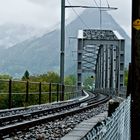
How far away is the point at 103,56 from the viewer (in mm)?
106438

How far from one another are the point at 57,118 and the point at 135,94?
26.9 ft

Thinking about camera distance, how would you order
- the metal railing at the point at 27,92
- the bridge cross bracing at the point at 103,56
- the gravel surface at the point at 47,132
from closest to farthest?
1. the gravel surface at the point at 47,132
2. the metal railing at the point at 27,92
3. the bridge cross bracing at the point at 103,56

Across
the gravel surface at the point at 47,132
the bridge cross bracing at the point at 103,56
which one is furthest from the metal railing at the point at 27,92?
the bridge cross bracing at the point at 103,56

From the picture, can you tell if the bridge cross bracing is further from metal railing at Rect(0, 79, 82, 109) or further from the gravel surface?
the gravel surface

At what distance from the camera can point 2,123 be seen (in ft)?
42.2

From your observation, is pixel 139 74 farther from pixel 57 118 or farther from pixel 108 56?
pixel 108 56

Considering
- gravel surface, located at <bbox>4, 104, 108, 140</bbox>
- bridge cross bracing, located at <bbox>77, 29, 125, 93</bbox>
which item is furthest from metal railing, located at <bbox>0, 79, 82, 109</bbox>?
bridge cross bracing, located at <bbox>77, 29, 125, 93</bbox>

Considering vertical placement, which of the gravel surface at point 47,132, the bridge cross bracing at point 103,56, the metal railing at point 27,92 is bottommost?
the gravel surface at point 47,132

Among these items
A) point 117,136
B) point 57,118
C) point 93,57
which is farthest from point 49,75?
point 117,136

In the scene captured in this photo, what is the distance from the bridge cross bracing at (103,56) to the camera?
74812 millimetres

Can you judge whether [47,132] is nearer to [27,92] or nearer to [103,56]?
[27,92]

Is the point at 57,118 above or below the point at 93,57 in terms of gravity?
below

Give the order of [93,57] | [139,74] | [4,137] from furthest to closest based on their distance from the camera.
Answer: [93,57]
[4,137]
[139,74]

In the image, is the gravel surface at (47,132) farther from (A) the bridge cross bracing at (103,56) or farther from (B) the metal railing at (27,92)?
(A) the bridge cross bracing at (103,56)
